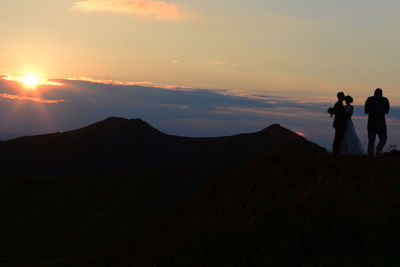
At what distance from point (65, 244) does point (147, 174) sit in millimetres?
19721

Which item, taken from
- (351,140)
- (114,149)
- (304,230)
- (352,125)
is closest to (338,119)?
(352,125)

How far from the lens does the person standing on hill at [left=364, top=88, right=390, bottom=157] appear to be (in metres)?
15.3

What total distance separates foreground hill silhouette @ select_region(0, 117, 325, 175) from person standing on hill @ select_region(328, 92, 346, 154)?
48235mm

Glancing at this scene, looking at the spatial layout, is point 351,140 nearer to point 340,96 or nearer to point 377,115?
point 377,115

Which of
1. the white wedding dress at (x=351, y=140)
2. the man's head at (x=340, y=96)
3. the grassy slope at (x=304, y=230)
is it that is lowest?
the grassy slope at (x=304, y=230)

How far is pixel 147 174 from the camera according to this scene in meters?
43.8

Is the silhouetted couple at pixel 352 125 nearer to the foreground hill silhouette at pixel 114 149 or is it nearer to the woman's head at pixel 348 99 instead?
the woman's head at pixel 348 99

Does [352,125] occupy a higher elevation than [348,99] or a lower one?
lower

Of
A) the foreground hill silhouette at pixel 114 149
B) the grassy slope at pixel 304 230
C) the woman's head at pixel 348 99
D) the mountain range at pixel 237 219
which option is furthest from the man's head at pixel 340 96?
the foreground hill silhouette at pixel 114 149

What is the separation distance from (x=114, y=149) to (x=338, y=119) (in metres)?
66.3

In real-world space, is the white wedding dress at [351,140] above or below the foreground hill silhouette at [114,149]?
above

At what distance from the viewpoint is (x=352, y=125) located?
1631 centimetres

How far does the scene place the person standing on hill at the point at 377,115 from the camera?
1534 cm

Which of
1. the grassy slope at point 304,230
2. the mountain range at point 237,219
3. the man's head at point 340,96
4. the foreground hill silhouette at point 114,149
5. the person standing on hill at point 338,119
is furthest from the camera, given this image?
the foreground hill silhouette at point 114,149
